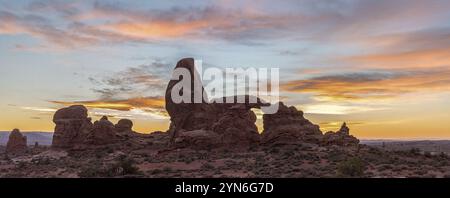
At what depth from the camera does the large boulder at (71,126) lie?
195 ft

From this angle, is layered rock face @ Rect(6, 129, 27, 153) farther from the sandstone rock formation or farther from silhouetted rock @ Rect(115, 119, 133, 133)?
silhouetted rock @ Rect(115, 119, 133, 133)

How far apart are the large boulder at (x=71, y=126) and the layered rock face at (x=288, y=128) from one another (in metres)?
26.4

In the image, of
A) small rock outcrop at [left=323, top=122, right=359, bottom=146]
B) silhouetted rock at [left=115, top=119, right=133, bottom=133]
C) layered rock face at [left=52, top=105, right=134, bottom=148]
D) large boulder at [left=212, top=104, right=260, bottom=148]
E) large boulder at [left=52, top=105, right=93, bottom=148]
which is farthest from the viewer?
silhouetted rock at [left=115, top=119, right=133, bottom=133]

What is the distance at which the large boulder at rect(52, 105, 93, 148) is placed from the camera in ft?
195

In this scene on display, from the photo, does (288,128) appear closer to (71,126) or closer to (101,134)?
(101,134)

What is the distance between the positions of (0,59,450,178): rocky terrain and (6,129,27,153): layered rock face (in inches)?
743

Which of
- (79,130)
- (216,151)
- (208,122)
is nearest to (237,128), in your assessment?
(216,151)

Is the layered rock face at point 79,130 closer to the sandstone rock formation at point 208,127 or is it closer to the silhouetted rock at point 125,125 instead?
the sandstone rock formation at point 208,127

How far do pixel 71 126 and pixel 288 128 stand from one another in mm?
32556

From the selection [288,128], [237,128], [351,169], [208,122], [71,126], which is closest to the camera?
[351,169]

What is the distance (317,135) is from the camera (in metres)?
53.2

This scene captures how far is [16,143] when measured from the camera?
7594 cm

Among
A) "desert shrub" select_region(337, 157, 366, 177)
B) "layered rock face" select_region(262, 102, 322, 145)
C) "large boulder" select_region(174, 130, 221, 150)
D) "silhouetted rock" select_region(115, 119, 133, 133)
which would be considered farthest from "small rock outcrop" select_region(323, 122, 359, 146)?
"silhouetted rock" select_region(115, 119, 133, 133)

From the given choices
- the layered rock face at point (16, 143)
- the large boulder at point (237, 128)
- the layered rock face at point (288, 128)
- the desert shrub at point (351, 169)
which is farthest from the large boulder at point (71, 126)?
the desert shrub at point (351, 169)
